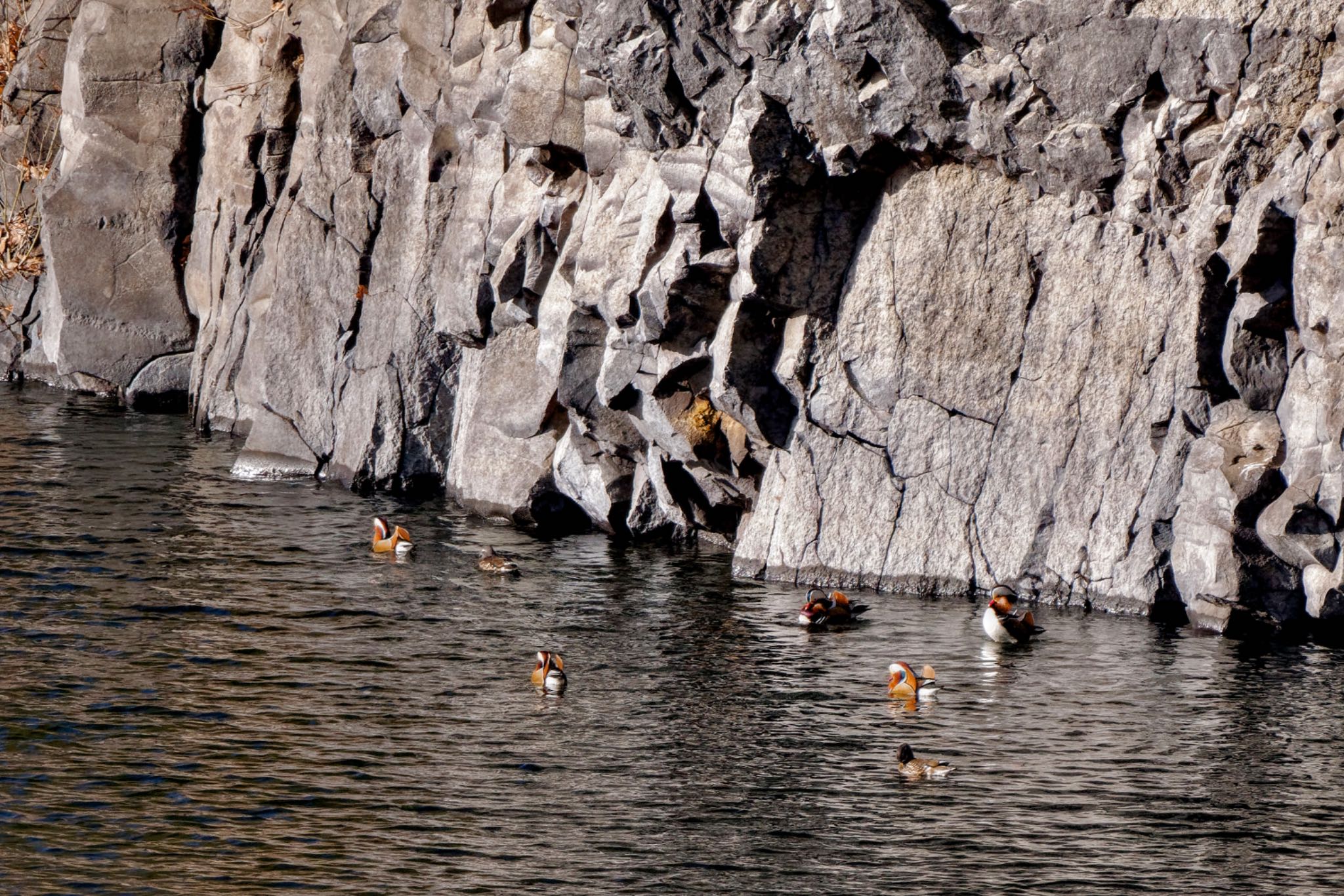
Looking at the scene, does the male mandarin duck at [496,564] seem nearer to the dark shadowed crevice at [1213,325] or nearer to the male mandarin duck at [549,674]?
the male mandarin duck at [549,674]

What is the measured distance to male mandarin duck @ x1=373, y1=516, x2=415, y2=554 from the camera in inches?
1048

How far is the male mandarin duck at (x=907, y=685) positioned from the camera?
19.4 metres

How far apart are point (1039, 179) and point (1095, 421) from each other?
11.4 ft

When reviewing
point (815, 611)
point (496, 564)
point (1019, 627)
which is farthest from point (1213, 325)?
point (496, 564)

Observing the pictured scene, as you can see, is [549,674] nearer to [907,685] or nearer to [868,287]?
[907,685]

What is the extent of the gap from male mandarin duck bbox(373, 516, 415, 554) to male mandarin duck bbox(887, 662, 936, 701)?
9.85 meters

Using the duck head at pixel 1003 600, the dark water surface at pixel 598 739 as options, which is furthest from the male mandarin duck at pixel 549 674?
the duck head at pixel 1003 600

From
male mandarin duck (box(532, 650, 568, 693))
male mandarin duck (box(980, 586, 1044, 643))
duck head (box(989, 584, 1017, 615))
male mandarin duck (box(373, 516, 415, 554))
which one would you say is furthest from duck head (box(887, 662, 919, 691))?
male mandarin duck (box(373, 516, 415, 554))

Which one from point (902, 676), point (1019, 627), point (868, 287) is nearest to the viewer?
point (902, 676)

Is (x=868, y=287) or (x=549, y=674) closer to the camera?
(x=549, y=674)

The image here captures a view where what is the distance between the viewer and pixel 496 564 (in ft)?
83.4

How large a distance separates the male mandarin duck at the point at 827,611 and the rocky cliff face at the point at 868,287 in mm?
1735

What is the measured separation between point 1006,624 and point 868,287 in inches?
234

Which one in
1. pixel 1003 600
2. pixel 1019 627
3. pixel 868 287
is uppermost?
pixel 868 287
